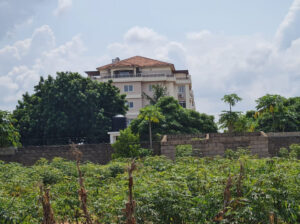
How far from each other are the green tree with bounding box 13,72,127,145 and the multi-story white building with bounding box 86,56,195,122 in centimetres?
Result: 1171

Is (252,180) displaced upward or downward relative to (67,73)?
downward

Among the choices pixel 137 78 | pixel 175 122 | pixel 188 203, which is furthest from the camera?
pixel 137 78

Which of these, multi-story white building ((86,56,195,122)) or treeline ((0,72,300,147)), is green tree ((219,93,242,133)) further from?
multi-story white building ((86,56,195,122))

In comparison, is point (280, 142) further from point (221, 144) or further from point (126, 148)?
point (126, 148)

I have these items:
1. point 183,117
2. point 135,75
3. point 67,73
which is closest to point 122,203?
point 183,117

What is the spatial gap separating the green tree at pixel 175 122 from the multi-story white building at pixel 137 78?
12.7 m

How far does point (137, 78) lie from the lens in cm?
4519

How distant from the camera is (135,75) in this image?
150ft

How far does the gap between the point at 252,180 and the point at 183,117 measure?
25.5 m

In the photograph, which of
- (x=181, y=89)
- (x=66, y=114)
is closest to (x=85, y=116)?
(x=66, y=114)

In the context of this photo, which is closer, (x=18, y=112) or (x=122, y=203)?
(x=122, y=203)

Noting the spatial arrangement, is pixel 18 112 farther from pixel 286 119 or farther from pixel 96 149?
pixel 286 119

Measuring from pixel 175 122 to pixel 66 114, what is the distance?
24.8 feet

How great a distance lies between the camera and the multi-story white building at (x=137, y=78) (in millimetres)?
45406
